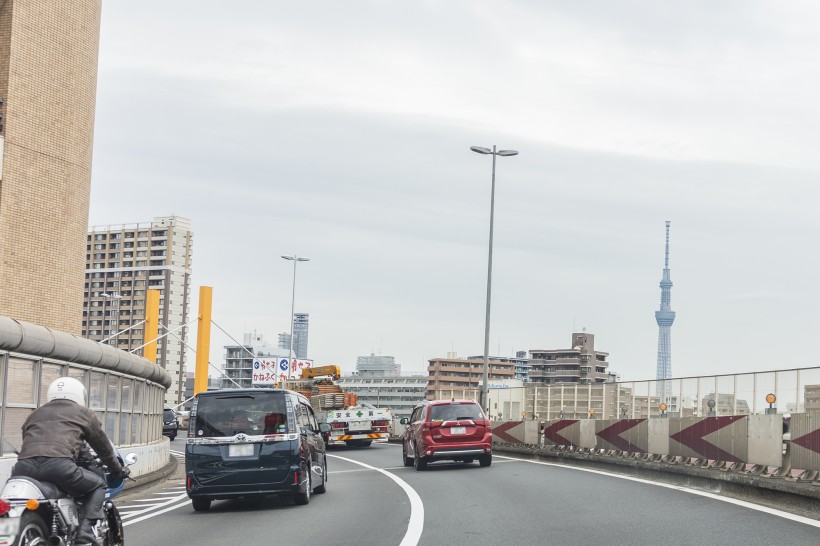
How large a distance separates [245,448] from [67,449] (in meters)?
7.91

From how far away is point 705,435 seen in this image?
1994 cm

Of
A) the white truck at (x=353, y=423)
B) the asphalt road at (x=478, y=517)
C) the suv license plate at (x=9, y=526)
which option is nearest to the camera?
the suv license plate at (x=9, y=526)

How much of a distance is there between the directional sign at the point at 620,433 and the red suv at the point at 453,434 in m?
2.83

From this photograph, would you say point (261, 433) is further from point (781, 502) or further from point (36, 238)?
point (36, 238)

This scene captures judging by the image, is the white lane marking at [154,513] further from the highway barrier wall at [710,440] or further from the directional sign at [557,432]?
the directional sign at [557,432]

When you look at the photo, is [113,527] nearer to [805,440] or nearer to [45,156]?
[805,440]

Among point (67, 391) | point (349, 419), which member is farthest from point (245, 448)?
point (349, 419)

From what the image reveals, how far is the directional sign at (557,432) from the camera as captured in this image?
29.5 metres

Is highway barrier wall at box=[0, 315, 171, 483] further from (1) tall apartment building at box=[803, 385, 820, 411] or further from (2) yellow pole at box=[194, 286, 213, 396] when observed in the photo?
(2) yellow pole at box=[194, 286, 213, 396]

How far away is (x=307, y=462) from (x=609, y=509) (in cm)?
490

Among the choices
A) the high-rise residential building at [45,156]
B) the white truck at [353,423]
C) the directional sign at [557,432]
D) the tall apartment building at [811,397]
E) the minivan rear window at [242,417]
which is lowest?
the white truck at [353,423]

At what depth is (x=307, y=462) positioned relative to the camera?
16.9 m

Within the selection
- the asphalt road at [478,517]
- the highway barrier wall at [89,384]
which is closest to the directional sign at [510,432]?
the highway barrier wall at [89,384]

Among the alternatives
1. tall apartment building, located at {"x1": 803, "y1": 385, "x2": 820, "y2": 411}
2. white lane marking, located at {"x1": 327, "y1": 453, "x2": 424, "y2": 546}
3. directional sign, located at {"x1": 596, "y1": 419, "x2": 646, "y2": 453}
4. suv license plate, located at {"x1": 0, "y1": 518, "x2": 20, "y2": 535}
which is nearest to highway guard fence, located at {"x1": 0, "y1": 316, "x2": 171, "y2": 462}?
white lane marking, located at {"x1": 327, "y1": 453, "x2": 424, "y2": 546}
